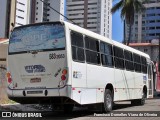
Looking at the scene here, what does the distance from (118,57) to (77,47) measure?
418cm

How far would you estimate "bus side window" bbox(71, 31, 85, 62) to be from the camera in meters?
12.5

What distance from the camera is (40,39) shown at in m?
12.7

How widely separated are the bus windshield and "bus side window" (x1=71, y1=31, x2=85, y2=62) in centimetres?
47

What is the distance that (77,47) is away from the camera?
12.8m

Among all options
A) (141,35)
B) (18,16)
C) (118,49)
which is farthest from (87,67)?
(141,35)

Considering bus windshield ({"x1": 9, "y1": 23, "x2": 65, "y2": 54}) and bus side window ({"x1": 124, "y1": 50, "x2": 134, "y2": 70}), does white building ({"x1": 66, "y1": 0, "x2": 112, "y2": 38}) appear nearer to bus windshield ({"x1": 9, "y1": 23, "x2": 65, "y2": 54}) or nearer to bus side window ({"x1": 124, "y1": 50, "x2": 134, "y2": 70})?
bus side window ({"x1": 124, "y1": 50, "x2": 134, "y2": 70})

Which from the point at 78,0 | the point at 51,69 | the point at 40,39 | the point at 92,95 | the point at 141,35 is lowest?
the point at 92,95

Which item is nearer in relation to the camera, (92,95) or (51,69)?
(51,69)

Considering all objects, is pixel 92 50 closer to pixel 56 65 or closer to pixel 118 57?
pixel 56 65

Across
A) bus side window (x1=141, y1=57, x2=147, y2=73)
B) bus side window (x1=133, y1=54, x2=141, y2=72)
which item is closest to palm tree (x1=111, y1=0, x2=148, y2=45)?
bus side window (x1=141, y1=57, x2=147, y2=73)

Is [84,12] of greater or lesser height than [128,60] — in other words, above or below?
above

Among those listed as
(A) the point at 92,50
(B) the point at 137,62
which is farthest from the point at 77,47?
(B) the point at 137,62

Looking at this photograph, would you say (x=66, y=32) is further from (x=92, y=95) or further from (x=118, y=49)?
(x=118, y=49)

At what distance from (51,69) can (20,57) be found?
1.30 meters
